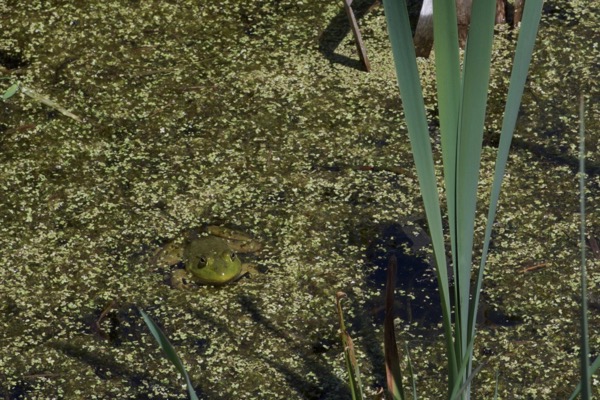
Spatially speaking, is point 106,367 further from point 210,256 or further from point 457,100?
point 457,100

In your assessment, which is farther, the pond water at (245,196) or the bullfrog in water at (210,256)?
the bullfrog in water at (210,256)

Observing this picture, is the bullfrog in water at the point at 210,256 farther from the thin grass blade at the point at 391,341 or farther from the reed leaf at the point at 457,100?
the reed leaf at the point at 457,100

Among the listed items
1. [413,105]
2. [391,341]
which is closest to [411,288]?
[391,341]

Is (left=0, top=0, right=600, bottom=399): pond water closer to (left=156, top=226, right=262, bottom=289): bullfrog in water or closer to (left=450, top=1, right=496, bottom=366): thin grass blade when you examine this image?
(left=156, top=226, right=262, bottom=289): bullfrog in water

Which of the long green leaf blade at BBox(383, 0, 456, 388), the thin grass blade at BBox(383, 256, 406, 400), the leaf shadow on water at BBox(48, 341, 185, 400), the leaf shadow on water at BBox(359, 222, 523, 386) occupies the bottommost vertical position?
the leaf shadow on water at BBox(48, 341, 185, 400)

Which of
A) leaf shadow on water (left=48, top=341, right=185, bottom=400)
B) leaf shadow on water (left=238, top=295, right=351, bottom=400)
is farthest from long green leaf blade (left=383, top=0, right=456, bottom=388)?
leaf shadow on water (left=48, top=341, right=185, bottom=400)

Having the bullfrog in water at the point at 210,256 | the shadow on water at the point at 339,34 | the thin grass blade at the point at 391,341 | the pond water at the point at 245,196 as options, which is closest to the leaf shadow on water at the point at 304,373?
the pond water at the point at 245,196

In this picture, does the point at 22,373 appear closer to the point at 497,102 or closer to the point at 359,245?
the point at 359,245

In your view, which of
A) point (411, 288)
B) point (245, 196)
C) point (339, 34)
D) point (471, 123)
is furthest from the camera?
point (339, 34)
